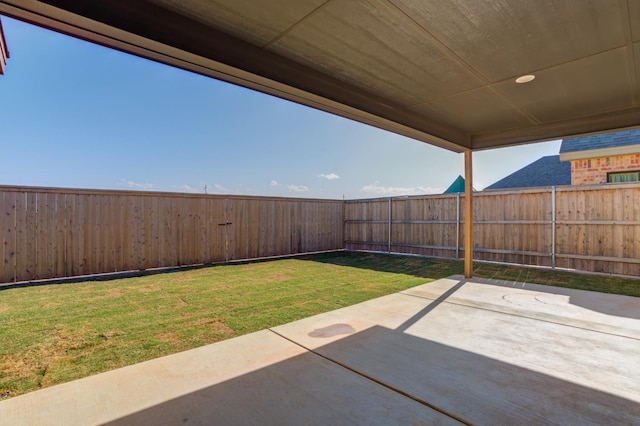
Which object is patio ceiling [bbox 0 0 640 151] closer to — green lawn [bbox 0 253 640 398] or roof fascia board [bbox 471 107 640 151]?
roof fascia board [bbox 471 107 640 151]

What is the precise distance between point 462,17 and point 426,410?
2578 millimetres

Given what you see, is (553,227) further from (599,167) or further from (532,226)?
(599,167)

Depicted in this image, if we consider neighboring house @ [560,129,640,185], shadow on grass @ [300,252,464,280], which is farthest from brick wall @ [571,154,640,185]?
shadow on grass @ [300,252,464,280]

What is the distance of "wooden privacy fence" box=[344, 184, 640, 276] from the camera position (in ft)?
20.3

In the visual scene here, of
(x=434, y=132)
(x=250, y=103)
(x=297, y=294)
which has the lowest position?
(x=297, y=294)

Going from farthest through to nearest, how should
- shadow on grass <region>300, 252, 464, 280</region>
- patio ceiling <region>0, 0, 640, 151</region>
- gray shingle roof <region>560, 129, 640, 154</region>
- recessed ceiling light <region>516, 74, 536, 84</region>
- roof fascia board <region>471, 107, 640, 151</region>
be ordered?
1. gray shingle roof <region>560, 129, 640, 154</region>
2. shadow on grass <region>300, 252, 464, 280</region>
3. roof fascia board <region>471, 107, 640, 151</region>
4. recessed ceiling light <region>516, 74, 536, 84</region>
5. patio ceiling <region>0, 0, 640, 151</region>

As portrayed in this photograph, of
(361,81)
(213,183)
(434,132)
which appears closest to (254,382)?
(361,81)

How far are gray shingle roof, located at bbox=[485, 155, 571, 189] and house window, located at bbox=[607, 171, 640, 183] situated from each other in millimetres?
2871

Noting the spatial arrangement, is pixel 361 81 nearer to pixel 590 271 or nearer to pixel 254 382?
pixel 254 382

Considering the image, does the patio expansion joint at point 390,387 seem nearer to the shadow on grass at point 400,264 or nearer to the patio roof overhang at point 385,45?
the patio roof overhang at point 385,45

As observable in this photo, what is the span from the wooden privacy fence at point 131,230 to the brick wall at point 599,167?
7.86m

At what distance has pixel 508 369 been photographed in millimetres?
2369

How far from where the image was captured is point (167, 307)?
4.08m

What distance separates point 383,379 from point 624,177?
377 inches
